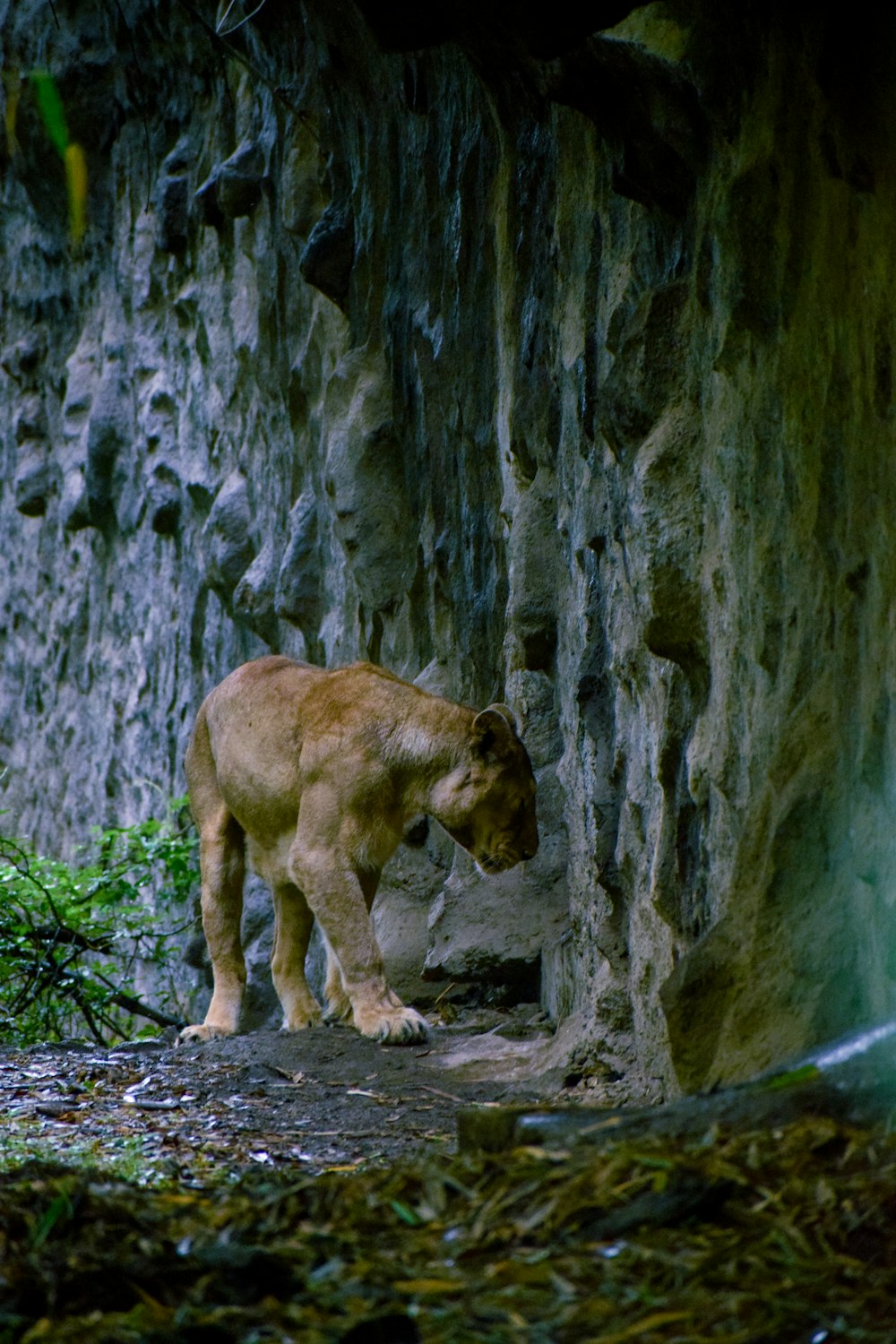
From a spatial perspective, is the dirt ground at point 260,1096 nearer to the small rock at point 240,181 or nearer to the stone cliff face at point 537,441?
the stone cliff face at point 537,441

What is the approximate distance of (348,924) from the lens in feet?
22.0

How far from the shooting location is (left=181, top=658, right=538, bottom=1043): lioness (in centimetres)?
672


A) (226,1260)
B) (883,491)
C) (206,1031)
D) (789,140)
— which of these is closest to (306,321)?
(206,1031)

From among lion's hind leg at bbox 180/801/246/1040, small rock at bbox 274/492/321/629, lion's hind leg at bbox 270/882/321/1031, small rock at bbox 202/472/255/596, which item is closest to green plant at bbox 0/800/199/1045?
lion's hind leg at bbox 180/801/246/1040

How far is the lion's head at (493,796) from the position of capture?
22.0ft

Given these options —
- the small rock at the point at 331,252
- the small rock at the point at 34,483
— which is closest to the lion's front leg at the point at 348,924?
the small rock at the point at 331,252

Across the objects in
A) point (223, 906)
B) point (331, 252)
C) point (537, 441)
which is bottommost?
point (223, 906)

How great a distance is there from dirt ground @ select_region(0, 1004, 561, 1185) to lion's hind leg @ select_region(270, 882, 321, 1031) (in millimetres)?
591

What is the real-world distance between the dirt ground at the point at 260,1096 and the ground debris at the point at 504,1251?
109cm

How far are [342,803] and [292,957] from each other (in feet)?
3.42

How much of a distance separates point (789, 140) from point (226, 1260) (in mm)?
2926

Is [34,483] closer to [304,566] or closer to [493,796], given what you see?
[304,566]

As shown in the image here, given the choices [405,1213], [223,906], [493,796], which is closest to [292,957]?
[223,906]

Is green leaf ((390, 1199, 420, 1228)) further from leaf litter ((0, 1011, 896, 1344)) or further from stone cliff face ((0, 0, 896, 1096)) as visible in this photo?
stone cliff face ((0, 0, 896, 1096))
